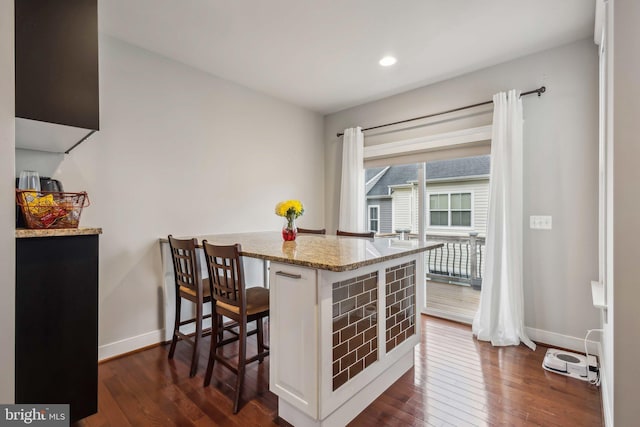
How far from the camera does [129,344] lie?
2.55 m

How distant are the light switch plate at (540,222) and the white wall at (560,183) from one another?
0.03 m

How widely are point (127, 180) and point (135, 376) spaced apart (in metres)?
1.53

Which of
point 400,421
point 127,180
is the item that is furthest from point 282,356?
point 127,180

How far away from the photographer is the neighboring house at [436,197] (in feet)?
10.8

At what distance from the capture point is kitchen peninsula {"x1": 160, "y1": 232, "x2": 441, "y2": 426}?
1.51 m

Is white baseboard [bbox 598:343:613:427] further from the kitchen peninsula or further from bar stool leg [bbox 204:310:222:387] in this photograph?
bar stool leg [bbox 204:310:222:387]

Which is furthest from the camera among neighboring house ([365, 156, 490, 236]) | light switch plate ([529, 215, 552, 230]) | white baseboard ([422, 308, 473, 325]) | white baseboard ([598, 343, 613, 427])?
neighboring house ([365, 156, 490, 236])

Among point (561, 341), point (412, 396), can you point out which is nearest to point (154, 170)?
point (412, 396)

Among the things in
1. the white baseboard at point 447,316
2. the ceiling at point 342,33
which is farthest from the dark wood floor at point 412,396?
the ceiling at point 342,33

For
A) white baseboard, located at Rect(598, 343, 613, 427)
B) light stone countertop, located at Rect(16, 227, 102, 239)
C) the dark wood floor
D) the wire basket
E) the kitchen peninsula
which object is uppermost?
the wire basket

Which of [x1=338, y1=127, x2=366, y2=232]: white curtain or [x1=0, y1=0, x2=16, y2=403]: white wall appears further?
[x1=338, y1=127, x2=366, y2=232]: white curtain

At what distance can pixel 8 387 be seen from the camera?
45.7 inches

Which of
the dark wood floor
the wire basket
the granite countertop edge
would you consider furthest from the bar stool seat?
the wire basket

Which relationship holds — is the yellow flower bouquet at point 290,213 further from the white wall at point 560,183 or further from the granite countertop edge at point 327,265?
the white wall at point 560,183
